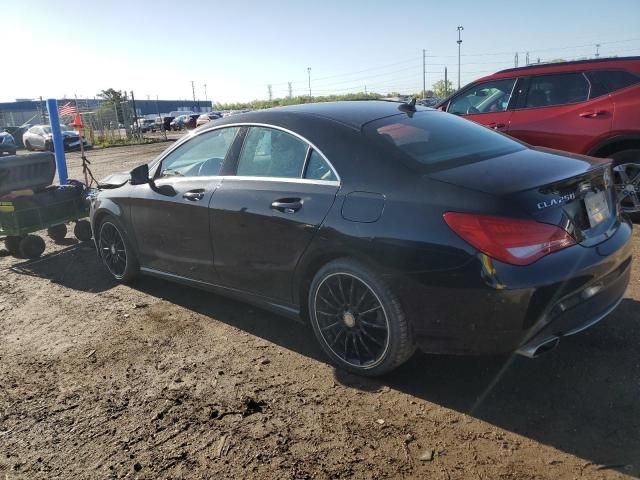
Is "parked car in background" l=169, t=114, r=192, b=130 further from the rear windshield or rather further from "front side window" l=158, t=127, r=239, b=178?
the rear windshield

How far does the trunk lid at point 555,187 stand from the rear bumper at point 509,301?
0.13 m

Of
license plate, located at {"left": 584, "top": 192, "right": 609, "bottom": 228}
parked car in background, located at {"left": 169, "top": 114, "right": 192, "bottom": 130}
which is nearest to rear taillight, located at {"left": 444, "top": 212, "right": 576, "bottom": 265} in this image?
license plate, located at {"left": 584, "top": 192, "right": 609, "bottom": 228}

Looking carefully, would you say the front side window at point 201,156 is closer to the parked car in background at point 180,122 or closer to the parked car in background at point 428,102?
the parked car in background at point 428,102

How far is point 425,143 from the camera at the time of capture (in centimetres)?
335

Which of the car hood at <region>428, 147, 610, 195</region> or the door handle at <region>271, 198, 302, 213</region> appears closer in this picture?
the car hood at <region>428, 147, 610, 195</region>

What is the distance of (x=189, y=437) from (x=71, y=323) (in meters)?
2.18

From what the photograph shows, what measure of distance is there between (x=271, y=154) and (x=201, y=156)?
0.88 meters

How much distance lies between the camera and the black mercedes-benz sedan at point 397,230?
2.63 meters

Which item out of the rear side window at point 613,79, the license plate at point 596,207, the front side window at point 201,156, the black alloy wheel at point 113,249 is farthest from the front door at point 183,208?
the rear side window at point 613,79

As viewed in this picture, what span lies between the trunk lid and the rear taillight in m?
0.07

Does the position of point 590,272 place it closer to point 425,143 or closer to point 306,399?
point 425,143

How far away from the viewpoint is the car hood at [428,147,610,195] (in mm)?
2770

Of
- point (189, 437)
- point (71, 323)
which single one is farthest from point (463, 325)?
point (71, 323)

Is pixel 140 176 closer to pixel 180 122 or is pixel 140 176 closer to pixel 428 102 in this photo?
pixel 428 102
